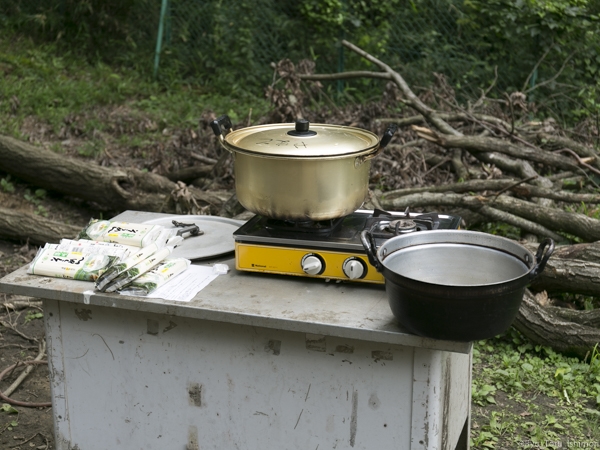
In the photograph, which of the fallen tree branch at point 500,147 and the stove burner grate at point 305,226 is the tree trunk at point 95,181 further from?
the stove burner grate at point 305,226

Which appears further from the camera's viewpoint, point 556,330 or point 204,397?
point 556,330

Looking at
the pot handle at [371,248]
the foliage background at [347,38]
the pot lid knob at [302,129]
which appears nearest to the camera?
the pot handle at [371,248]

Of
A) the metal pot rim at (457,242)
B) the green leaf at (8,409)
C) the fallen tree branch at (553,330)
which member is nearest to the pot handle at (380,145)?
the metal pot rim at (457,242)

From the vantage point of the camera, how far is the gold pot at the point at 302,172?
8.26 ft

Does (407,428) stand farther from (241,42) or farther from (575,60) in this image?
(241,42)

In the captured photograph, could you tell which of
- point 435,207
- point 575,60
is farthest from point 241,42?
point 435,207

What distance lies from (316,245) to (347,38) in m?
7.37

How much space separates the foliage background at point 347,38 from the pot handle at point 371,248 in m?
5.89

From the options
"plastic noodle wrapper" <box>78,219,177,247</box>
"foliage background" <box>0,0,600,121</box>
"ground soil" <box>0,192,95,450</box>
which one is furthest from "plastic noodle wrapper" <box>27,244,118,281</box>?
"foliage background" <box>0,0,600,121</box>

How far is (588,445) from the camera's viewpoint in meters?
3.51

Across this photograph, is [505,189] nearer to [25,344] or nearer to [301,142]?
[301,142]

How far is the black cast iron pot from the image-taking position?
2.11 metres

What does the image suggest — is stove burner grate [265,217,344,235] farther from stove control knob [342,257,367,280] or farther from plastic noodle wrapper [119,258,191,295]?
plastic noodle wrapper [119,258,191,295]

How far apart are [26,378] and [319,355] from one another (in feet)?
7.43
